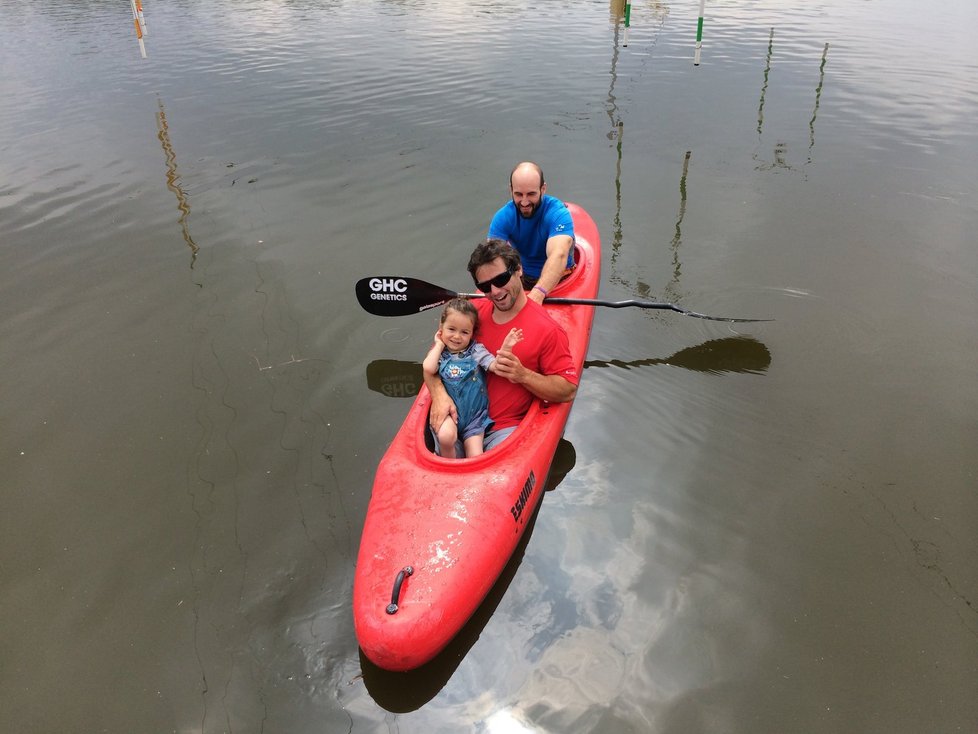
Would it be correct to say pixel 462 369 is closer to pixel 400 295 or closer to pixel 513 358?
pixel 513 358

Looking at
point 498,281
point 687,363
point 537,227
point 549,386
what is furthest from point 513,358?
point 687,363

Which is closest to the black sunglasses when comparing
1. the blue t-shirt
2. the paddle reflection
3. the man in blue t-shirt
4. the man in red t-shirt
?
the man in red t-shirt

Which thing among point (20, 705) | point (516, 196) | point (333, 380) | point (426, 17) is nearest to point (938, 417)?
point (516, 196)

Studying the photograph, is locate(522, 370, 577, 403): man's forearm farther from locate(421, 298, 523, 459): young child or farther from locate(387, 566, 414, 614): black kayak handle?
locate(387, 566, 414, 614): black kayak handle

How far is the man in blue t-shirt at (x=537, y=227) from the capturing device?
14.8 ft

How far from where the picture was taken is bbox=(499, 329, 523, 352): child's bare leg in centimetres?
336

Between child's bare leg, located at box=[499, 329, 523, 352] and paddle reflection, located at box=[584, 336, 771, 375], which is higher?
child's bare leg, located at box=[499, 329, 523, 352]

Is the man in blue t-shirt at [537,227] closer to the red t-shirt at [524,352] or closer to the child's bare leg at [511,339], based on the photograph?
the red t-shirt at [524,352]

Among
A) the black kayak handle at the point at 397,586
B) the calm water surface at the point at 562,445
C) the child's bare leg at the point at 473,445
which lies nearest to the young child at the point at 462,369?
the child's bare leg at the point at 473,445

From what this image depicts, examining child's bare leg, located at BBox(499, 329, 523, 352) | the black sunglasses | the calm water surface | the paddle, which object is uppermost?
the black sunglasses

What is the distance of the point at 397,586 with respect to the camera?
2699 millimetres

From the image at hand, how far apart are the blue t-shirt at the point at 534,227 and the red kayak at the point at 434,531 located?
158 cm

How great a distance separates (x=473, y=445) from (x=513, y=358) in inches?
20.6

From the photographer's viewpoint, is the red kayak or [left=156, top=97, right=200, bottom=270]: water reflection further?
[left=156, top=97, right=200, bottom=270]: water reflection
